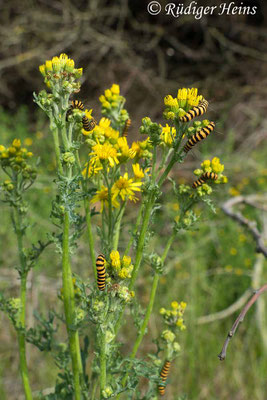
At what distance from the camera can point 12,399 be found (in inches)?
139

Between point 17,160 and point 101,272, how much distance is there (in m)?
0.73

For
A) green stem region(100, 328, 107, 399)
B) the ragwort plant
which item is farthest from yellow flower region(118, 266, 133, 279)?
green stem region(100, 328, 107, 399)

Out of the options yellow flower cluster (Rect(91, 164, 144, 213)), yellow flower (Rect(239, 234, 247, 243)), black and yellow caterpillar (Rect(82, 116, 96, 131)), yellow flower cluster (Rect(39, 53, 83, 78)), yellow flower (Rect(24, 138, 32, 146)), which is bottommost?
yellow flower cluster (Rect(91, 164, 144, 213))

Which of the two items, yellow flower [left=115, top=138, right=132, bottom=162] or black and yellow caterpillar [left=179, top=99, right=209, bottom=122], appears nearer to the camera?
black and yellow caterpillar [left=179, top=99, right=209, bottom=122]

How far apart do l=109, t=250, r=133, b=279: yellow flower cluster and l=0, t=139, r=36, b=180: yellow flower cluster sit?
1.98ft

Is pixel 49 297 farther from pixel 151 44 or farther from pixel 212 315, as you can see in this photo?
pixel 151 44

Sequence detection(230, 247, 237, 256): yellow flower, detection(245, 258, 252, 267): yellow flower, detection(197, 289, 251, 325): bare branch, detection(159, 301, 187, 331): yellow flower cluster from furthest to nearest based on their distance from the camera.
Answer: detection(230, 247, 237, 256): yellow flower < detection(245, 258, 252, 267): yellow flower < detection(197, 289, 251, 325): bare branch < detection(159, 301, 187, 331): yellow flower cluster

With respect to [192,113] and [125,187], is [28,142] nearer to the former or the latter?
[125,187]

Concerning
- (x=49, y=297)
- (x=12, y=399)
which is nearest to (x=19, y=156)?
(x=12, y=399)

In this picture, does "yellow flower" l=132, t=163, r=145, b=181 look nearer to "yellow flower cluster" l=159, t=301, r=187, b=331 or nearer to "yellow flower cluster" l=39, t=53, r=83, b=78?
"yellow flower cluster" l=39, t=53, r=83, b=78

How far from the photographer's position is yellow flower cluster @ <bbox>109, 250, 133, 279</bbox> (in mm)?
1339

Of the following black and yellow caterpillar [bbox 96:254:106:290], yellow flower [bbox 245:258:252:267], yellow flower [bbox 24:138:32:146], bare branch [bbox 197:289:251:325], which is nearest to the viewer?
black and yellow caterpillar [bbox 96:254:106:290]

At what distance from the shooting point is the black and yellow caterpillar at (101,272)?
1263 mm

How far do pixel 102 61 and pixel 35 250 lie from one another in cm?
704
